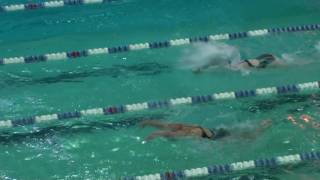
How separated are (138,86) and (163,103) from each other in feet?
1.19

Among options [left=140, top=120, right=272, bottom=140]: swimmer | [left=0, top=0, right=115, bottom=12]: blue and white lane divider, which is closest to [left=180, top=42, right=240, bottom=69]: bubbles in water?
[left=140, top=120, right=272, bottom=140]: swimmer

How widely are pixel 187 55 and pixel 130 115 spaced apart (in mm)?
1058

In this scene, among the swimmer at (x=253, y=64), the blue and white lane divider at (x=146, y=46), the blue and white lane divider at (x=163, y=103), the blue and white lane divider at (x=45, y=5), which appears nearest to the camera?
the blue and white lane divider at (x=163, y=103)

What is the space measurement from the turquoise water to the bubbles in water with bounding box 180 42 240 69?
0.06 meters

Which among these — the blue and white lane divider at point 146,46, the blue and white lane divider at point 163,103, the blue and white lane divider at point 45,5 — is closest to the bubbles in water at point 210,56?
the blue and white lane divider at point 146,46

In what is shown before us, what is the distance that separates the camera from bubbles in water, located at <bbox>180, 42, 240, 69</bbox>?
5594 millimetres

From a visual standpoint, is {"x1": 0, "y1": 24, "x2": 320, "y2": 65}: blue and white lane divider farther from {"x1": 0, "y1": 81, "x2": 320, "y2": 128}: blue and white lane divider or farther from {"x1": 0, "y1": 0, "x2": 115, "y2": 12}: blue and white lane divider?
{"x1": 0, "y1": 0, "x2": 115, "y2": 12}: blue and white lane divider

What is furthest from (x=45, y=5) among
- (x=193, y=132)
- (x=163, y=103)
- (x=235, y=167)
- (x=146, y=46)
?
(x=235, y=167)

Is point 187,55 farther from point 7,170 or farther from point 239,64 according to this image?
point 7,170

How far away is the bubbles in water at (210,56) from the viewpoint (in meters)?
5.59

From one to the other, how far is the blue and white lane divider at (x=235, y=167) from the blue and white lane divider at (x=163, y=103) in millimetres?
856

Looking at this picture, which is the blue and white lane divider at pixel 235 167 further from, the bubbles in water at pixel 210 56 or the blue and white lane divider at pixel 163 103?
the bubbles in water at pixel 210 56

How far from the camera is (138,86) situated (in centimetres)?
538

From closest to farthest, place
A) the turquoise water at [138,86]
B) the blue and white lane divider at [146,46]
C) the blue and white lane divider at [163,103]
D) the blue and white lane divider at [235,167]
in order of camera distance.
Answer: the blue and white lane divider at [235,167] < the turquoise water at [138,86] < the blue and white lane divider at [163,103] < the blue and white lane divider at [146,46]
